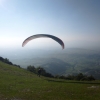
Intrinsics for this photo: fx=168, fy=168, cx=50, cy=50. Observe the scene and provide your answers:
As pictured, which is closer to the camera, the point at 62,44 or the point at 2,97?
the point at 62,44

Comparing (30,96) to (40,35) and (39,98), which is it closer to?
(39,98)

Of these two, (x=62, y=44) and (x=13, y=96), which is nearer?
(x=62, y=44)

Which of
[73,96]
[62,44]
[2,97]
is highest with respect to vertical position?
[62,44]

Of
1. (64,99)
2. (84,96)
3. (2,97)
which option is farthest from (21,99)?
(84,96)

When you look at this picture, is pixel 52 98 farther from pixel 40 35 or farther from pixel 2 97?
pixel 40 35

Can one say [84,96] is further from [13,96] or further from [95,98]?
[13,96]

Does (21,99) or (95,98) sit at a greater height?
(95,98)

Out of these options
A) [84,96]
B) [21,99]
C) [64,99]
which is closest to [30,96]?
[21,99]

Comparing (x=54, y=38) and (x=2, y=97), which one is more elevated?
(x=54, y=38)
